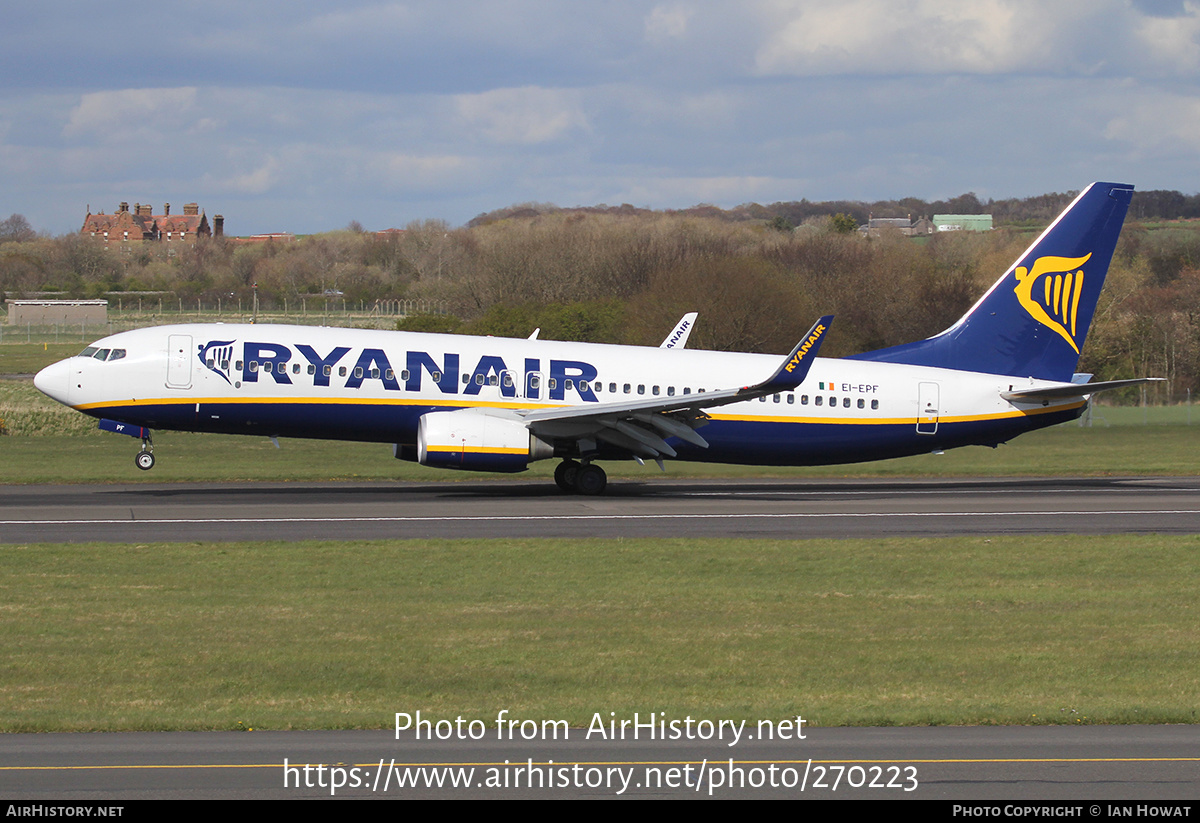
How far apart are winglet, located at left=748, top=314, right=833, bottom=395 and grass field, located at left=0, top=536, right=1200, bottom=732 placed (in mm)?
6323

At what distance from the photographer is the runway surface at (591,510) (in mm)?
26297

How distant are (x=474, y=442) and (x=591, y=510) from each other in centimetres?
324

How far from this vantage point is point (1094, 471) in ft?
135

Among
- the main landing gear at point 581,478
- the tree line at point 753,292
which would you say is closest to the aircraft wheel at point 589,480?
the main landing gear at point 581,478

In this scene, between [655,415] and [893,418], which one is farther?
[893,418]

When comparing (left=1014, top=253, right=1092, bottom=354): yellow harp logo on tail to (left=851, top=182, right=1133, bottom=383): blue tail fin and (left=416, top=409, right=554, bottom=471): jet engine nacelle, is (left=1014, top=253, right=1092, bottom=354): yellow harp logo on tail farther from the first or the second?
(left=416, top=409, right=554, bottom=471): jet engine nacelle

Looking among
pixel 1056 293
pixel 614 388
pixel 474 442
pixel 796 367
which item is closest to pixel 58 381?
pixel 474 442

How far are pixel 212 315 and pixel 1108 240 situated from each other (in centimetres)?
8168

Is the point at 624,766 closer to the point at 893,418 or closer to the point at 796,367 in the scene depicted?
the point at 796,367

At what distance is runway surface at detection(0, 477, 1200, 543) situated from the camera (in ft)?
86.3

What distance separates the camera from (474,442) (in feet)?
99.6

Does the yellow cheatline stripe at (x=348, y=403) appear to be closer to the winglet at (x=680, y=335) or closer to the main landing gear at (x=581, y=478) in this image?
the main landing gear at (x=581, y=478)

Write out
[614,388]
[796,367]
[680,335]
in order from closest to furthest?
[796,367] < [614,388] < [680,335]
